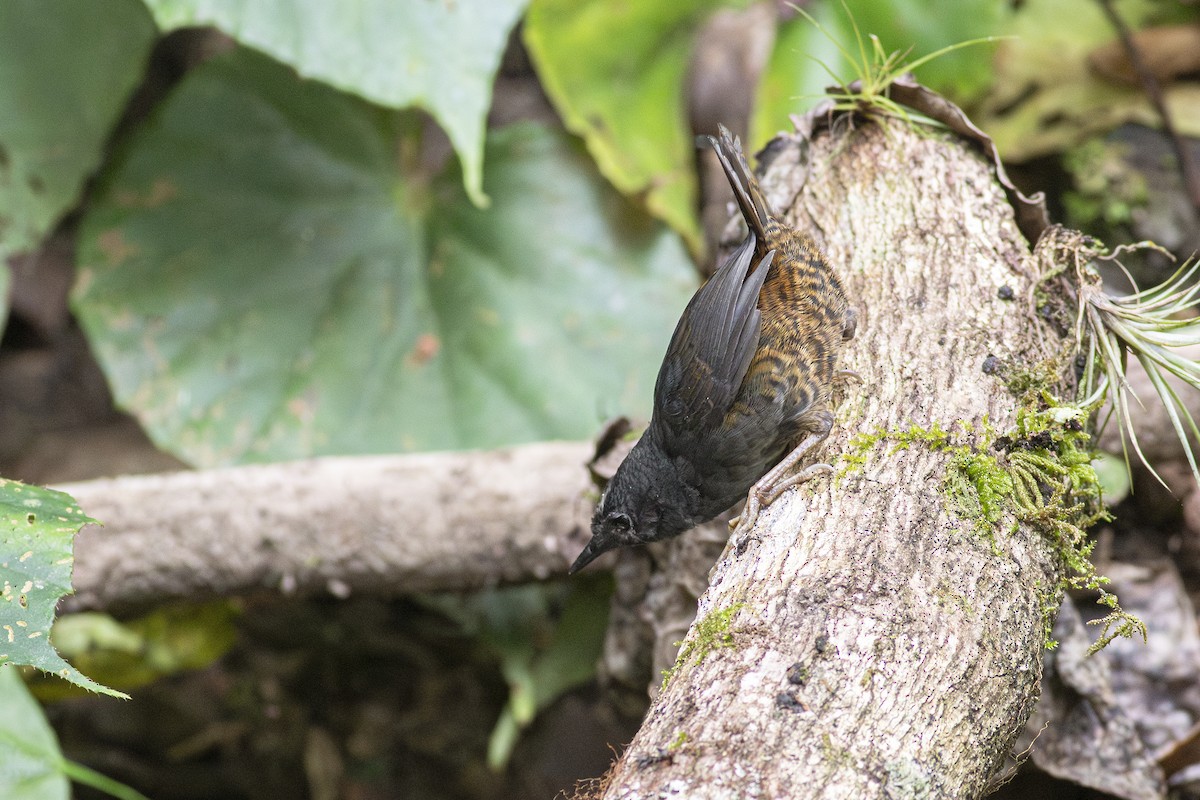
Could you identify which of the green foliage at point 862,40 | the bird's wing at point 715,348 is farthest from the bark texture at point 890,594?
the green foliage at point 862,40

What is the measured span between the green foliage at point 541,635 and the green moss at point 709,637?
4.29ft

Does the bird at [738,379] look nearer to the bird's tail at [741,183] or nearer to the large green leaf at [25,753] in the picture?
the bird's tail at [741,183]

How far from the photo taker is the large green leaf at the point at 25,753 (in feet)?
7.25

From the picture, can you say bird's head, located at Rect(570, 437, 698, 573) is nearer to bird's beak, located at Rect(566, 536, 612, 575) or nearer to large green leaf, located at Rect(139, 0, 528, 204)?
bird's beak, located at Rect(566, 536, 612, 575)

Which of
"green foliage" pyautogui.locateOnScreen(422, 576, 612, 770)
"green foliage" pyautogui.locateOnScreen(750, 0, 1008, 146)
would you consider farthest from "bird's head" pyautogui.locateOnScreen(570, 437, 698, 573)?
"green foliage" pyautogui.locateOnScreen(750, 0, 1008, 146)

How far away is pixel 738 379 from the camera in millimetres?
2033

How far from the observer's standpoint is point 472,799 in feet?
11.1

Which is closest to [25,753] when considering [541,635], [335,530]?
[335,530]

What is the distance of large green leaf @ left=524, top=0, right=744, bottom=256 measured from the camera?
3.56 meters

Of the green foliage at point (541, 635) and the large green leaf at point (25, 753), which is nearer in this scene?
the large green leaf at point (25, 753)

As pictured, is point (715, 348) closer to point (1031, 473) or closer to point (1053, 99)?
point (1031, 473)

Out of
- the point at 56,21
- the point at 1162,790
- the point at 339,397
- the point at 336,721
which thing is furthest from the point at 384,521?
the point at 56,21

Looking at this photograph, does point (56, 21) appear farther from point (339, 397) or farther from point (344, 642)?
point (344, 642)

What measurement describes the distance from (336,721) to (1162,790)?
2.44 m
